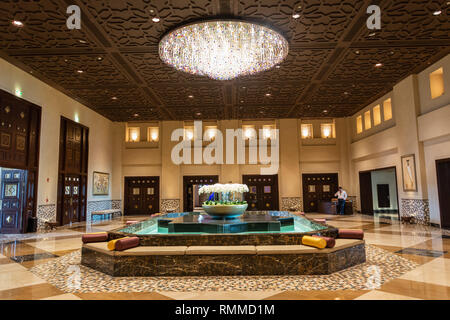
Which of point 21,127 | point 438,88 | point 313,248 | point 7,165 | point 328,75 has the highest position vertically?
point 328,75

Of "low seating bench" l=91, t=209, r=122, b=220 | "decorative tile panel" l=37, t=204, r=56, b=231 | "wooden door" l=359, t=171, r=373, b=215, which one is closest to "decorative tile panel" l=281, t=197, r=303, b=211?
"wooden door" l=359, t=171, r=373, b=215

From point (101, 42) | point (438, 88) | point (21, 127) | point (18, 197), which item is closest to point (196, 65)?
point (101, 42)

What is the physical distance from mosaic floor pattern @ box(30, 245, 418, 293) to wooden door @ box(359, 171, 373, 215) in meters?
10.1

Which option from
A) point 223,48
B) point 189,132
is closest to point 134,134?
point 189,132

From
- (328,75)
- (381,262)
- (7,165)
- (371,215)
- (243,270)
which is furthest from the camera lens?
(371,215)

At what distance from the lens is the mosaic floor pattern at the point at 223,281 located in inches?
159

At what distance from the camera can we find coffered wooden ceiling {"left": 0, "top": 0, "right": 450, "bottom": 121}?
251 inches

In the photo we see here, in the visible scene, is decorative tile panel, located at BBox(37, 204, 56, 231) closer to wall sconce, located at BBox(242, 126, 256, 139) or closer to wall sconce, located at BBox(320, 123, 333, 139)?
wall sconce, located at BBox(242, 126, 256, 139)

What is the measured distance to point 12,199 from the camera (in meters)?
9.34

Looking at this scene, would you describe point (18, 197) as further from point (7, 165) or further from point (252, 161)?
point (252, 161)

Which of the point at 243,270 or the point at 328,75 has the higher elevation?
the point at 328,75

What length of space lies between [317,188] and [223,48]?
1111cm

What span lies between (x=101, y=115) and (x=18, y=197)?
6.48 meters

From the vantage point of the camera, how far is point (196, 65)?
7.81 m
